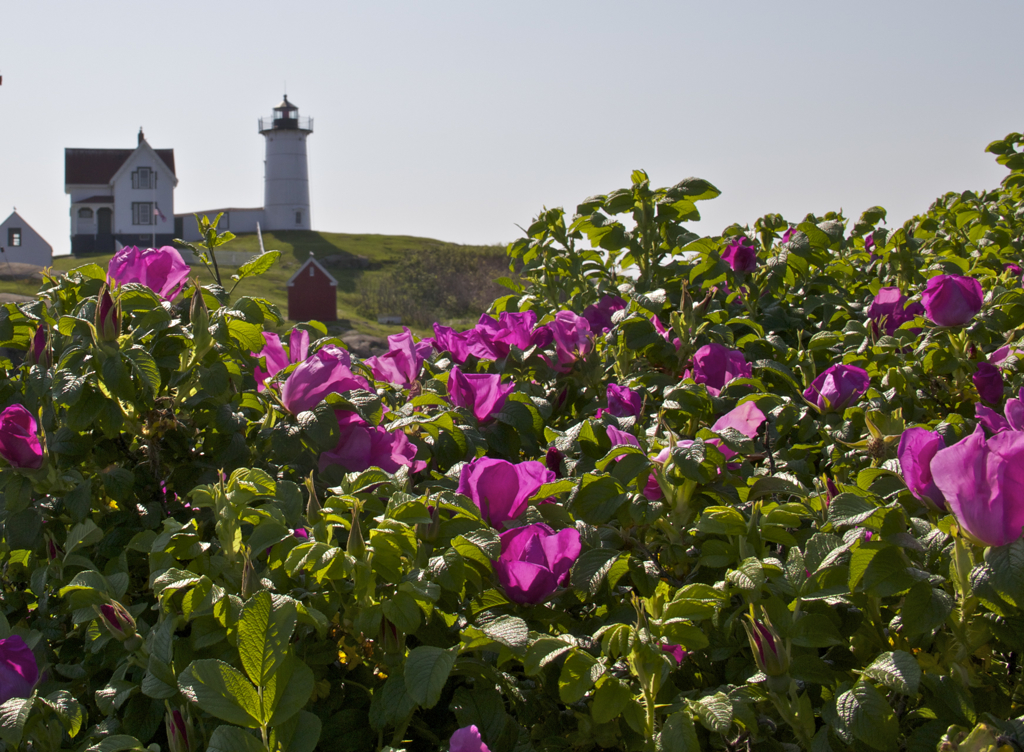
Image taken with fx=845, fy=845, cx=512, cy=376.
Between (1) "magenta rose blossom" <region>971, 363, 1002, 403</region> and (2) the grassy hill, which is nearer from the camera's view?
(1) "magenta rose blossom" <region>971, 363, 1002, 403</region>

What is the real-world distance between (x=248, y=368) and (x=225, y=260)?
158 feet

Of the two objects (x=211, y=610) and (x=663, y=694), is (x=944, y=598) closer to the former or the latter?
(x=663, y=694)

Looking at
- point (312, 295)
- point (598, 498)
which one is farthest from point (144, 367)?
point (312, 295)

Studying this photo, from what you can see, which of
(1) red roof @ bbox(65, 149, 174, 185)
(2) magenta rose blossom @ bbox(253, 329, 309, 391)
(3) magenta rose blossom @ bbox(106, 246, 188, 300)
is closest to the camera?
(3) magenta rose blossom @ bbox(106, 246, 188, 300)

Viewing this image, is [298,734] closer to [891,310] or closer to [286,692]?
[286,692]

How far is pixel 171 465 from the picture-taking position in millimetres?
1756

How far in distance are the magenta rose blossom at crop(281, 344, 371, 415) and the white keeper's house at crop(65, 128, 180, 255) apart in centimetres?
5379

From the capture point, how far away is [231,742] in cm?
89

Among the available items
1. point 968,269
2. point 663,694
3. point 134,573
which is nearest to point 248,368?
point 134,573

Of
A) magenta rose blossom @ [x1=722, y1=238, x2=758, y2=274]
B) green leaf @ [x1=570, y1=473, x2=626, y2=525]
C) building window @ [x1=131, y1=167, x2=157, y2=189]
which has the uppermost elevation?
building window @ [x1=131, y1=167, x2=157, y2=189]

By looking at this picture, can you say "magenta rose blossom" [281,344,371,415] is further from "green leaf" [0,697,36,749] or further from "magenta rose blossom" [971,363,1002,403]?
"magenta rose blossom" [971,363,1002,403]

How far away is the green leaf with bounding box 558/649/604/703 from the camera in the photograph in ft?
3.17

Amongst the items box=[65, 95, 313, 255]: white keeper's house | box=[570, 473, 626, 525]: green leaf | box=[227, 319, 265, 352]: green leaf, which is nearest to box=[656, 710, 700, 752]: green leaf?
box=[570, 473, 626, 525]: green leaf

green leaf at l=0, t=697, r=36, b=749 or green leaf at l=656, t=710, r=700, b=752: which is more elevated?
green leaf at l=656, t=710, r=700, b=752
